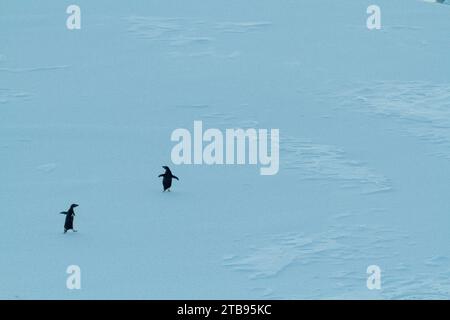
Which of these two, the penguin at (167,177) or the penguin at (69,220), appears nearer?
the penguin at (69,220)

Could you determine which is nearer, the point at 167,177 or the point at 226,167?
the point at 167,177

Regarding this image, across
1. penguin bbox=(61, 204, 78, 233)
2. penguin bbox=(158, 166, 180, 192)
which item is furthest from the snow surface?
penguin bbox=(158, 166, 180, 192)

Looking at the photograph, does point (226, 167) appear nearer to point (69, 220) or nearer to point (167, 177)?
point (167, 177)

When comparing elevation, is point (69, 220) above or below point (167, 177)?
below

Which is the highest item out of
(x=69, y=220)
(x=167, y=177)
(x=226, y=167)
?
(x=226, y=167)

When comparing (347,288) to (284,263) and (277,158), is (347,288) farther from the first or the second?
(277,158)

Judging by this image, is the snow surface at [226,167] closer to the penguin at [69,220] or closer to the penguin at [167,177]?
the penguin at [69,220]

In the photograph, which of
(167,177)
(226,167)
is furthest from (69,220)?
(226,167)

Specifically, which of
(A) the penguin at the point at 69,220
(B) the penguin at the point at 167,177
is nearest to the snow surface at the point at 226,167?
(A) the penguin at the point at 69,220

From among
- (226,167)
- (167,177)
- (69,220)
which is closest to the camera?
(69,220)

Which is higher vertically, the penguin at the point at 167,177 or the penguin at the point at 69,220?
the penguin at the point at 167,177
